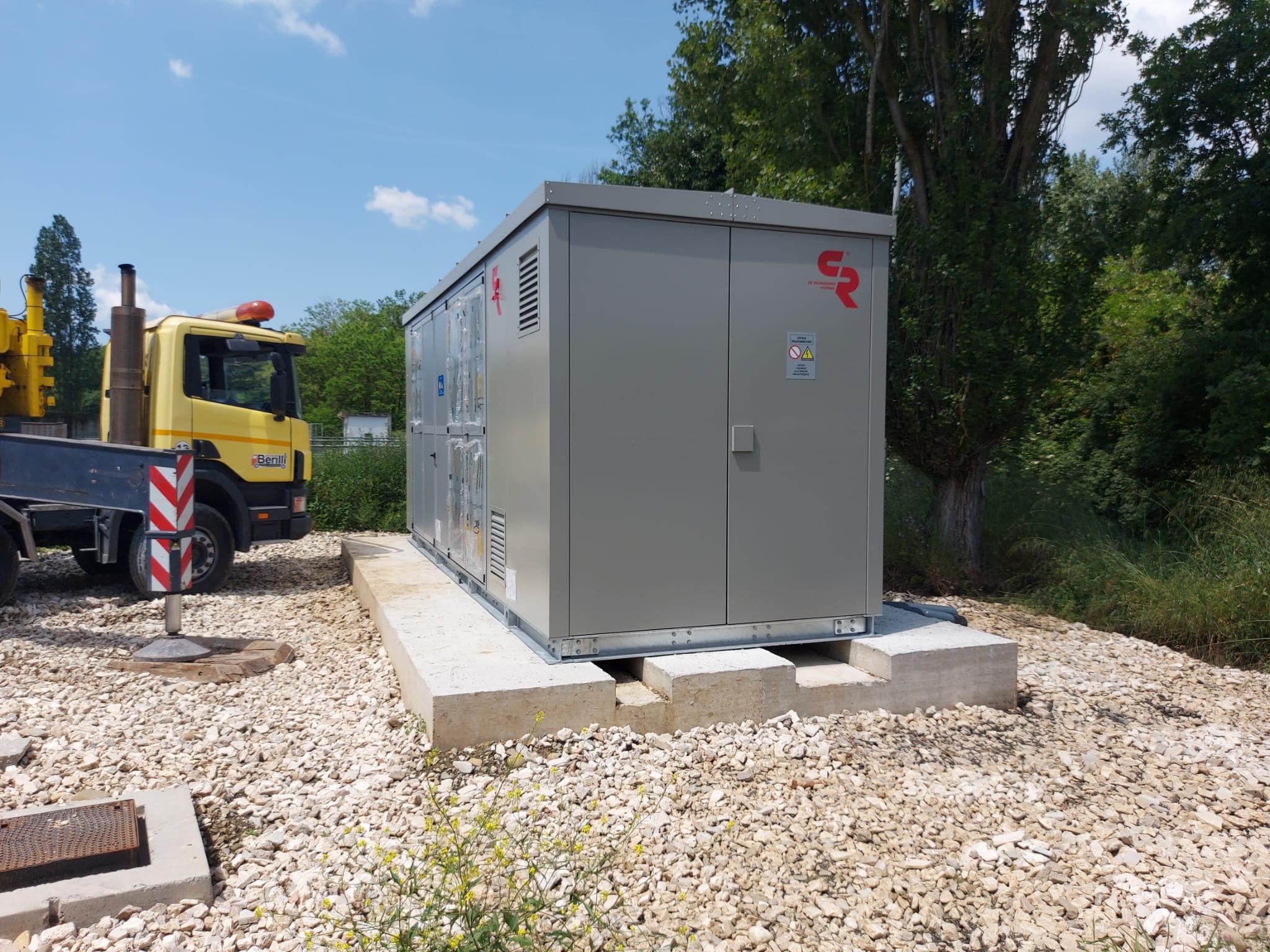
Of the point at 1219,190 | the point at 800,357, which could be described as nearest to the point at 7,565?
the point at 800,357

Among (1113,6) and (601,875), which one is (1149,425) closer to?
(1113,6)

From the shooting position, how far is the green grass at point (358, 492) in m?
14.1

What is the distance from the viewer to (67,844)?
135 inches

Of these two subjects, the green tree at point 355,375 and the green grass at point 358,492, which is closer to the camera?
the green grass at point 358,492

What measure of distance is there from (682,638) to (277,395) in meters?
5.90

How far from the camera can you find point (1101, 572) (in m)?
8.20

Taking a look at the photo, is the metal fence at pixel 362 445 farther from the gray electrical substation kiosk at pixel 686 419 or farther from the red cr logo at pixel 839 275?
the red cr logo at pixel 839 275

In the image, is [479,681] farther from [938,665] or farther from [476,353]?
[476,353]

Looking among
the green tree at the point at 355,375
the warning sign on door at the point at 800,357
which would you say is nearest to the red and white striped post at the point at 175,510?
the warning sign on door at the point at 800,357

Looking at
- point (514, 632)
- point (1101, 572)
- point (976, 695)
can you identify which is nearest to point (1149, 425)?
point (1101, 572)

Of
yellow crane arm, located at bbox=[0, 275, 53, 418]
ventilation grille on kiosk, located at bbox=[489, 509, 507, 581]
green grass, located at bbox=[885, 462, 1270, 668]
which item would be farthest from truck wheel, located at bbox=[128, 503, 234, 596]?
green grass, located at bbox=[885, 462, 1270, 668]

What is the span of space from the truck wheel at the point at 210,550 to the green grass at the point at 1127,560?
6.60 metres

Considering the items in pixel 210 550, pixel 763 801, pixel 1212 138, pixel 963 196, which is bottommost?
pixel 763 801

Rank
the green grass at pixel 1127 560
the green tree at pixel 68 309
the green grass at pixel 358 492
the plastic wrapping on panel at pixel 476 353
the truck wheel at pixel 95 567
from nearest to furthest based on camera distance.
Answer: the plastic wrapping on panel at pixel 476 353 < the green grass at pixel 1127 560 < the truck wheel at pixel 95 567 < the green grass at pixel 358 492 < the green tree at pixel 68 309
